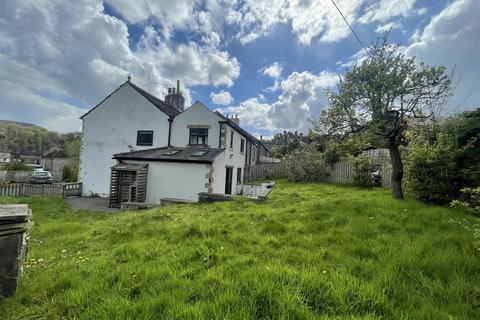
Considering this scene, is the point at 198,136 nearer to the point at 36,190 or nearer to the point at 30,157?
the point at 36,190

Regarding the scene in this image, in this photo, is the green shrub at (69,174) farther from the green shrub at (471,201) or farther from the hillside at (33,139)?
the hillside at (33,139)

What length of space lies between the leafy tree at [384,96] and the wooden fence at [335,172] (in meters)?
6.64

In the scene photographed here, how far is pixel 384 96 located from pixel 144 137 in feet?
A: 50.4

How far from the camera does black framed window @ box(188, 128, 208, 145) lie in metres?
16.2

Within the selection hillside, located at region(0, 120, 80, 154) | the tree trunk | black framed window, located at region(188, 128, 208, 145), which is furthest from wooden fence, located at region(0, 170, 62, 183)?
hillside, located at region(0, 120, 80, 154)

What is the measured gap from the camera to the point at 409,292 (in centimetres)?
262

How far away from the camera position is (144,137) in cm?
1708

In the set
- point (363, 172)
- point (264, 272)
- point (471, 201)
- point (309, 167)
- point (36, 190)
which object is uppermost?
point (309, 167)

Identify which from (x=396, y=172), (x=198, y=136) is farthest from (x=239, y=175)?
(x=396, y=172)

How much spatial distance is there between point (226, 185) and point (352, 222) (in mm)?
12034

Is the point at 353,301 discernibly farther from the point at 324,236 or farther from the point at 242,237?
the point at 242,237

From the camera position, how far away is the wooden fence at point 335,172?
46.9ft

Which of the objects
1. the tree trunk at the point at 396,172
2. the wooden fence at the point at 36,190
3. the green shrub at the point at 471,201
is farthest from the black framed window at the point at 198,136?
the green shrub at the point at 471,201

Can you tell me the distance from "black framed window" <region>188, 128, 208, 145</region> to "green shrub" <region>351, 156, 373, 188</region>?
1017 cm
